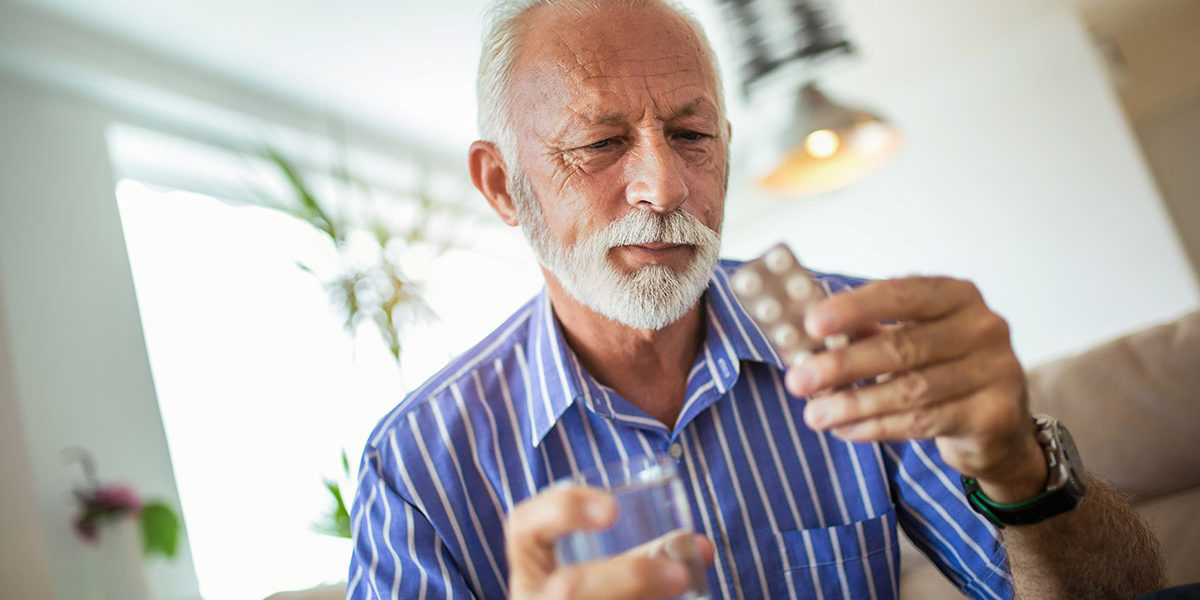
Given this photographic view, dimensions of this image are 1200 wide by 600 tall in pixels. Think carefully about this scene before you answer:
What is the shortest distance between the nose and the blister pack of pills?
520 mm

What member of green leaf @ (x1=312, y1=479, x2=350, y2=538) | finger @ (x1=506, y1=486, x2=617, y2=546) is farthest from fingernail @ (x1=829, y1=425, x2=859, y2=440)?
green leaf @ (x1=312, y1=479, x2=350, y2=538)

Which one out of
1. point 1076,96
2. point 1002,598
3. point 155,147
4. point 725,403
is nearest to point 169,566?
point 155,147

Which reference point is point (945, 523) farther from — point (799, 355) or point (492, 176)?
point (492, 176)

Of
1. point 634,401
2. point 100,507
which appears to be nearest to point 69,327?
point 100,507

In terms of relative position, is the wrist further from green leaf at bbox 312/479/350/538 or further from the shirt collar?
green leaf at bbox 312/479/350/538

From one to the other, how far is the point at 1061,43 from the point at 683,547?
6.00 meters

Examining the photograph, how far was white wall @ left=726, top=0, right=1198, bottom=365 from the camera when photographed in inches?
197

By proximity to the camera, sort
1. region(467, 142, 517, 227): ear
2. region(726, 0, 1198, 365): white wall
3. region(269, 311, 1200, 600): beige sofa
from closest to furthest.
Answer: region(467, 142, 517, 227): ear < region(269, 311, 1200, 600): beige sofa < region(726, 0, 1198, 365): white wall

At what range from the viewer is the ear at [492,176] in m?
1.48

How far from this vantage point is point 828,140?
247 centimetres

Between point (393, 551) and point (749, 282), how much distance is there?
758 millimetres

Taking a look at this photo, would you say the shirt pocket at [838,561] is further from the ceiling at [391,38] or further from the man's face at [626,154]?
the ceiling at [391,38]

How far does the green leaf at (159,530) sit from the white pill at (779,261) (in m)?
3.06

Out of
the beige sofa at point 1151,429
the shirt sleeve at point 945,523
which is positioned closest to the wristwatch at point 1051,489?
the shirt sleeve at point 945,523
